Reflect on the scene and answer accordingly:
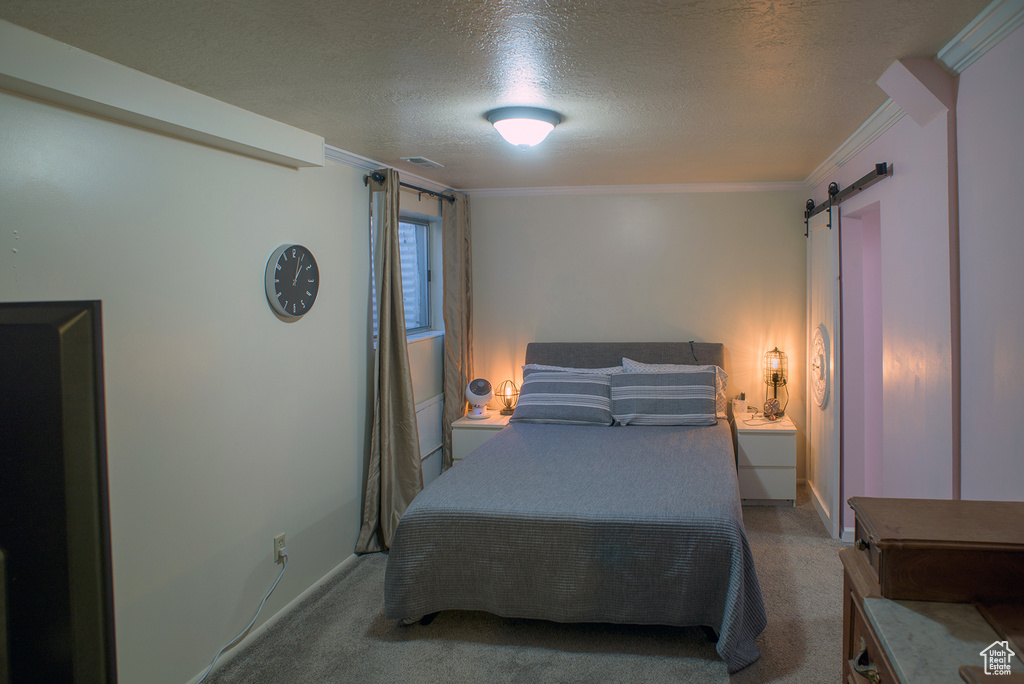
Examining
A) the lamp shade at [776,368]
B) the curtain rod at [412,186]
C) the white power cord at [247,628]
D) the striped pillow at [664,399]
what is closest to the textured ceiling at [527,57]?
the curtain rod at [412,186]

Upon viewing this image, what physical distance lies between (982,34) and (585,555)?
210 centimetres

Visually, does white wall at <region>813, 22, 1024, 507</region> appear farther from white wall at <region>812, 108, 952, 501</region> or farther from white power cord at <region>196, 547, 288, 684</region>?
white power cord at <region>196, 547, 288, 684</region>

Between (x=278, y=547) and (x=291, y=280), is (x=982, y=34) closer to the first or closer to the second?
(x=291, y=280)

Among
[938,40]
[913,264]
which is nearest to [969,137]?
[938,40]

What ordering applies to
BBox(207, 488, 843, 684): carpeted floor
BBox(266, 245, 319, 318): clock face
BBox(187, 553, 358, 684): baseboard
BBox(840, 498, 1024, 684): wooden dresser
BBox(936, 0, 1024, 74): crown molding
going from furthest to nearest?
BBox(266, 245, 319, 318): clock face, BBox(187, 553, 358, 684): baseboard, BBox(207, 488, 843, 684): carpeted floor, BBox(936, 0, 1024, 74): crown molding, BBox(840, 498, 1024, 684): wooden dresser

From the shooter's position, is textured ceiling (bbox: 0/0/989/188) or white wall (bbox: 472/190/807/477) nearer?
textured ceiling (bbox: 0/0/989/188)

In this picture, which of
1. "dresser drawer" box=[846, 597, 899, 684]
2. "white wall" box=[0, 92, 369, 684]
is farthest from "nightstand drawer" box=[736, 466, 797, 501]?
"dresser drawer" box=[846, 597, 899, 684]

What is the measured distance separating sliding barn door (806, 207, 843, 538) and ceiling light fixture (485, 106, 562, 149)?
1858mm

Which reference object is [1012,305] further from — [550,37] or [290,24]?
[290,24]

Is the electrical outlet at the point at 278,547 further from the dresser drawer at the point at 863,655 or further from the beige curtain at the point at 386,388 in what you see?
the dresser drawer at the point at 863,655

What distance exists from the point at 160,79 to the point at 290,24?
0.71 m

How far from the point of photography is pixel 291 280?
3002mm

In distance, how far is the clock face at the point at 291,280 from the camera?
9.45 ft

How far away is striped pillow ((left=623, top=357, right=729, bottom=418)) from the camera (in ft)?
14.3
